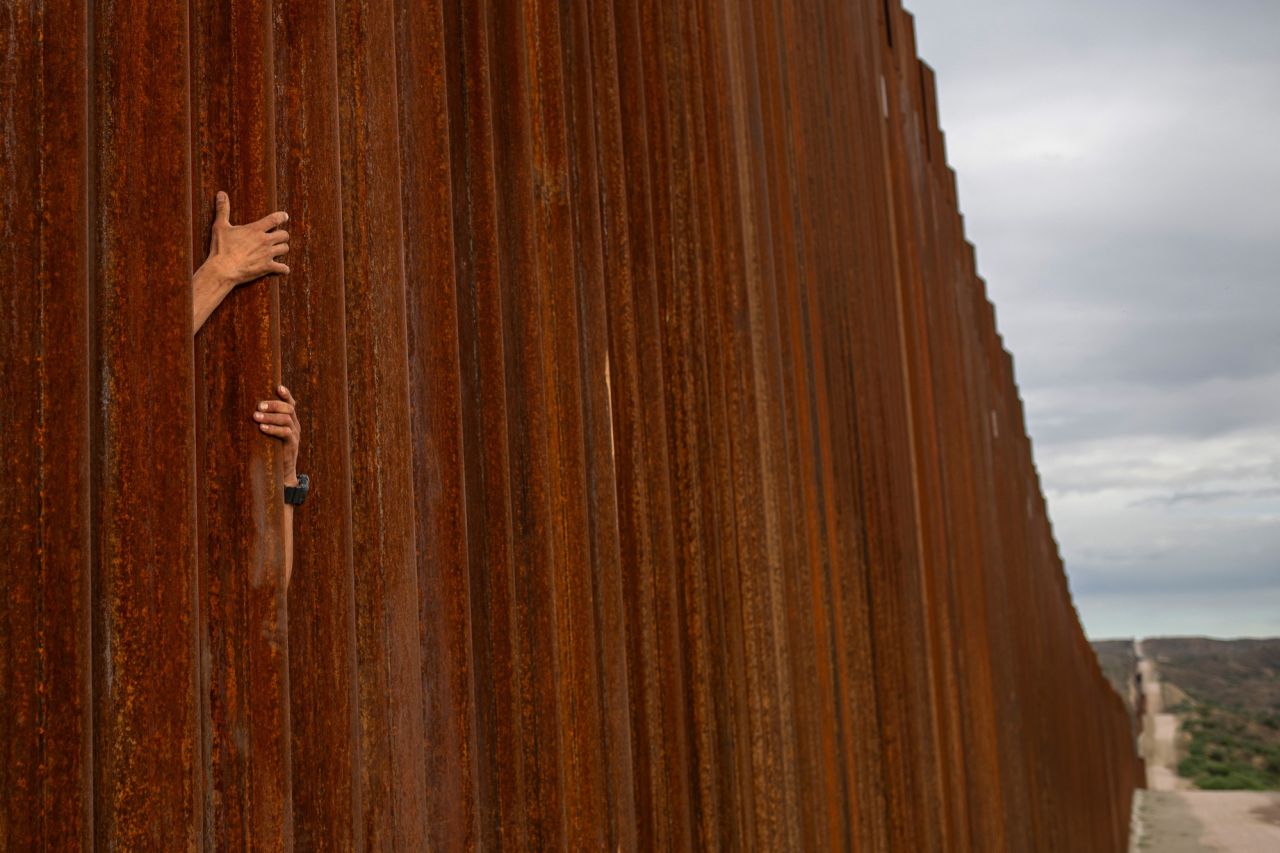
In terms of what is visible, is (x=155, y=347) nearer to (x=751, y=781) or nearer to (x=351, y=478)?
(x=351, y=478)

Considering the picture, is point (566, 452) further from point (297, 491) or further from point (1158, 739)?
point (1158, 739)

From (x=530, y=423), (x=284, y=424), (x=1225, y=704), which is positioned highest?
(x=530, y=423)

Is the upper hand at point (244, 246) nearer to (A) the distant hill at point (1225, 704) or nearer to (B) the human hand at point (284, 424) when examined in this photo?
(B) the human hand at point (284, 424)

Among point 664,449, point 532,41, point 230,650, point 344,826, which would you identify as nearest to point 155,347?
point 230,650

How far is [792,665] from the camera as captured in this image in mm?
3668

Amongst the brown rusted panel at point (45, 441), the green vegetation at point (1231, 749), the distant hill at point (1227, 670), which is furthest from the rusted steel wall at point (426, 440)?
the distant hill at point (1227, 670)

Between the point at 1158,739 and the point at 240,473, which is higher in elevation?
the point at 240,473

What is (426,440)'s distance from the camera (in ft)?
6.39

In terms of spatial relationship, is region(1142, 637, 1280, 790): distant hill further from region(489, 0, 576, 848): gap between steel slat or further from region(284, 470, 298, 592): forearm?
region(284, 470, 298, 592): forearm

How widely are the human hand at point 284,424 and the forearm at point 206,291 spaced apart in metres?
0.11

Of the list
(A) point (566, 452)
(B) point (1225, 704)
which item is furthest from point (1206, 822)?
(B) point (1225, 704)

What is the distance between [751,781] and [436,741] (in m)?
1.40

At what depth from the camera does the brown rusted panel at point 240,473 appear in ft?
4.92

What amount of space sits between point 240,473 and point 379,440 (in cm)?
28
